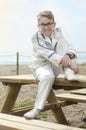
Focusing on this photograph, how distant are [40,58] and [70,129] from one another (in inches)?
39.1

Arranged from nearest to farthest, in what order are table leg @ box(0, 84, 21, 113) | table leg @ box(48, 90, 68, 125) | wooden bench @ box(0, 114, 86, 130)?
wooden bench @ box(0, 114, 86, 130) < table leg @ box(0, 84, 21, 113) < table leg @ box(48, 90, 68, 125)

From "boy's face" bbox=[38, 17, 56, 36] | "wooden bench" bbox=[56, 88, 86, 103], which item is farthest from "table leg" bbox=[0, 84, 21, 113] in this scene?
"boy's face" bbox=[38, 17, 56, 36]

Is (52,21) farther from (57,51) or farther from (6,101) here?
(6,101)

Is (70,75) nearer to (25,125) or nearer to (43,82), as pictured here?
(43,82)

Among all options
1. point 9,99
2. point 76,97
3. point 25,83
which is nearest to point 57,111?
point 76,97

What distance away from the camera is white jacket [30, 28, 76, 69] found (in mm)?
3363

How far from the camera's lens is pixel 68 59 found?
3230mm

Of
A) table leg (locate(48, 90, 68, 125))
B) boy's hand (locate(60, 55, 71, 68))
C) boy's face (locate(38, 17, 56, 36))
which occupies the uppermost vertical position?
boy's face (locate(38, 17, 56, 36))

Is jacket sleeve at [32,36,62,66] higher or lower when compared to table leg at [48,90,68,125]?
higher

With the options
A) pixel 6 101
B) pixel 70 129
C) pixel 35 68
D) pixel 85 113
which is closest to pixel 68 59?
pixel 35 68

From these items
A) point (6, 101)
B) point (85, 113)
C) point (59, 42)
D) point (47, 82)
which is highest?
point (59, 42)

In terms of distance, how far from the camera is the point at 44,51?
336 centimetres

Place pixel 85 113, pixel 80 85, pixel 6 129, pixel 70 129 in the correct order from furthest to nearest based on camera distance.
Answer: pixel 85 113 → pixel 80 85 → pixel 6 129 → pixel 70 129

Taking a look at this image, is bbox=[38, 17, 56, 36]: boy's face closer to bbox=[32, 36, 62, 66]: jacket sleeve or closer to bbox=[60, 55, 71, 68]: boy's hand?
bbox=[32, 36, 62, 66]: jacket sleeve
